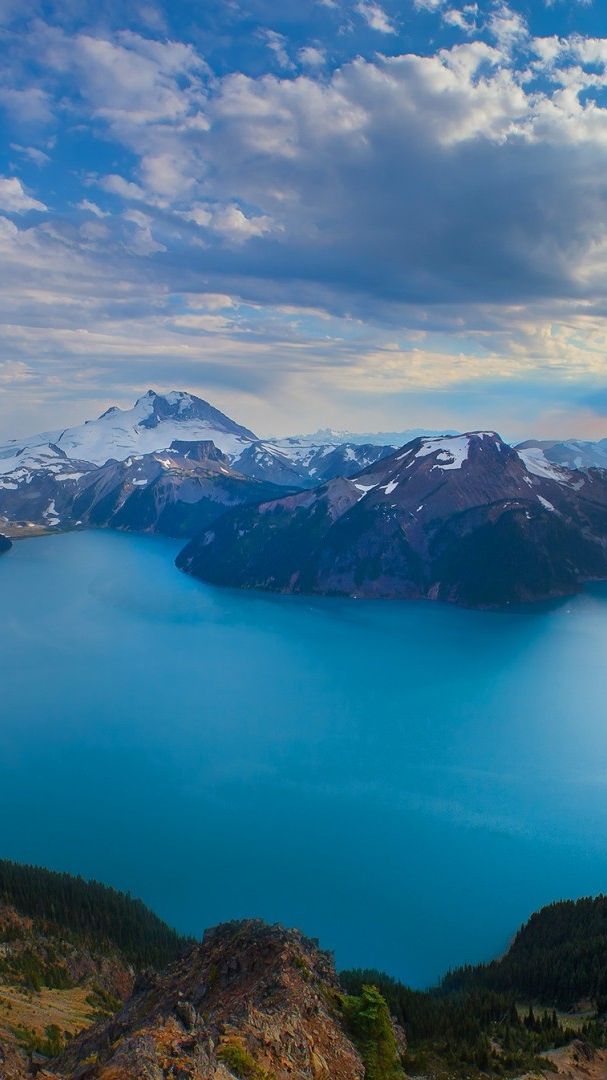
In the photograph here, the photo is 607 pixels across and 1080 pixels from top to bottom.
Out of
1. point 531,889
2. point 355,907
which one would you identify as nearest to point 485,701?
point 531,889

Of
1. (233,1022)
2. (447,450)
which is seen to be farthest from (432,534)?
(233,1022)

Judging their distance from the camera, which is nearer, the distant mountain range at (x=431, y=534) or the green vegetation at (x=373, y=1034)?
the green vegetation at (x=373, y=1034)

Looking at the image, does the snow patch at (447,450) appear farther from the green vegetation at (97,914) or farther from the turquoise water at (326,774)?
the green vegetation at (97,914)

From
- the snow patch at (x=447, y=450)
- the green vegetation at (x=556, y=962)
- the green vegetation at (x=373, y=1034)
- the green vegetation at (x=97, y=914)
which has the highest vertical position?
the snow patch at (x=447, y=450)

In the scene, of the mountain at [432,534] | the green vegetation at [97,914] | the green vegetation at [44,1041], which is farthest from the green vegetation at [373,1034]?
the mountain at [432,534]

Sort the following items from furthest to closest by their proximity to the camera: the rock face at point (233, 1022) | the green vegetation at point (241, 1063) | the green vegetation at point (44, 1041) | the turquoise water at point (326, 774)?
the turquoise water at point (326, 774)
the green vegetation at point (44, 1041)
the green vegetation at point (241, 1063)
the rock face at point (233, 1022)

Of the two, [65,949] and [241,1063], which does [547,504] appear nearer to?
[65,949]

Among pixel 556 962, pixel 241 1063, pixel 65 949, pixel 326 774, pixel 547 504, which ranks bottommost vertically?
pixel 65 949
